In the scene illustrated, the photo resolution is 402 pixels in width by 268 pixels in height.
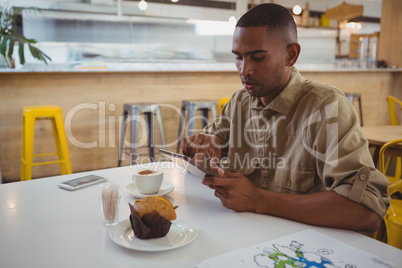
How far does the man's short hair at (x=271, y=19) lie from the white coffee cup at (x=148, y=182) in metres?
0.67

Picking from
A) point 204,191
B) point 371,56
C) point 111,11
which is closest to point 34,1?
point 111,11

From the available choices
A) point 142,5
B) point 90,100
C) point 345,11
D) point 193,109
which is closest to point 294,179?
point 193,109

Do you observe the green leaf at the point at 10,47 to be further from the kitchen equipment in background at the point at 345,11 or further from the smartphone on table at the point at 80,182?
the kitchen equipment in background at the point at 345,11

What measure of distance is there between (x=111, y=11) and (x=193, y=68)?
7.22ft

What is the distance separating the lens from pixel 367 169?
1106 millimetres

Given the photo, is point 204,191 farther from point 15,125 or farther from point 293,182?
point 15,125

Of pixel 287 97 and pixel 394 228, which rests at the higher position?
pixel 287 97

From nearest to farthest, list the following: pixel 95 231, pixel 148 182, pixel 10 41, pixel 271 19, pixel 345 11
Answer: pixel 95 231, pixel 148 182, pixel 271 19, pixel 10 41, pixel 345 11

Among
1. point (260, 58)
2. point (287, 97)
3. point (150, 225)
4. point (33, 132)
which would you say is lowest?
point (33, 132)

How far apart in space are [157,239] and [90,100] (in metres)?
3.48

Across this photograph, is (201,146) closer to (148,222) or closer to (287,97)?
(287,97)

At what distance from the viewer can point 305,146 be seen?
1.35 m

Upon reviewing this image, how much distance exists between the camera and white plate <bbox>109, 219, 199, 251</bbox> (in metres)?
0.90

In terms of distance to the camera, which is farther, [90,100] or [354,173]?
[90,100]
